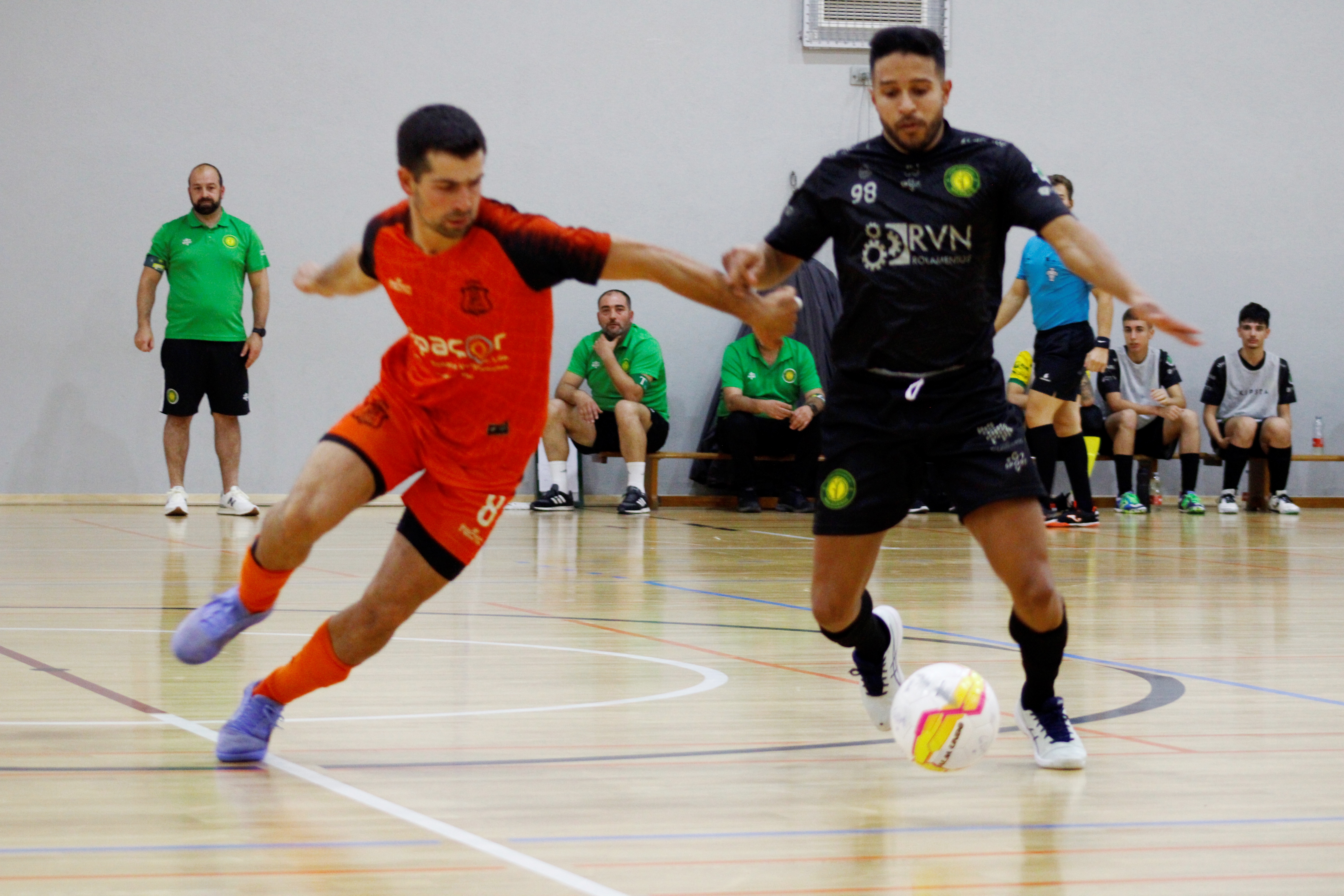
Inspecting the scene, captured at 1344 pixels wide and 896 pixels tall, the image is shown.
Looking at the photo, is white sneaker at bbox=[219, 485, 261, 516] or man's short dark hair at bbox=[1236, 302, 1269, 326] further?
man's short dark hair at bbox=[1236, 302, 1269, 326]

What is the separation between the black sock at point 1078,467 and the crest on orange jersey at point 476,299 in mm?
7528

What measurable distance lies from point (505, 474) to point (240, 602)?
606 mm

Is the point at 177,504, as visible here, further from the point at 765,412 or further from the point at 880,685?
the point at 880,685

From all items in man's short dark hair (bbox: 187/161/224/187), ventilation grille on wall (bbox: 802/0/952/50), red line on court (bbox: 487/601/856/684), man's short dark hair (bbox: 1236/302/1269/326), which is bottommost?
red line on court (bbox: 487/601/856/684)

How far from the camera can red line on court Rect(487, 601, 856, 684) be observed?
14.1 feet

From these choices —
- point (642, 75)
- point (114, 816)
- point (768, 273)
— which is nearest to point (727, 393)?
point (642, 75)

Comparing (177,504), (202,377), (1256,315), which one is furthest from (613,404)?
(1256,315)

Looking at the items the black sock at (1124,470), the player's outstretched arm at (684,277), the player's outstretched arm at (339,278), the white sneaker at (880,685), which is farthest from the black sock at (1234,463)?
the player's outstretched arm at (339,278)

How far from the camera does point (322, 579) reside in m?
6.58

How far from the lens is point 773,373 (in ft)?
37.9

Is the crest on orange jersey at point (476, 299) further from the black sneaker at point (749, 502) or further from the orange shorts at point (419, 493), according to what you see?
the black sneaker at point (749, 502)

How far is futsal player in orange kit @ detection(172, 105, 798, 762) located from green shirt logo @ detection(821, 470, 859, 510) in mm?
362

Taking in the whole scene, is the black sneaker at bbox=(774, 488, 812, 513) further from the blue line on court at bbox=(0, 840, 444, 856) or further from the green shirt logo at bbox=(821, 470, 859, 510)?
the blue line on court at bbox=(0, 840, 444, 856)

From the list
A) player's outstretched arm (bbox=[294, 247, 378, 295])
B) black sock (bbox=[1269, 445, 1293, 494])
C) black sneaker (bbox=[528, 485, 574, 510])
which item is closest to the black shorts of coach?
player's outstretched arm (bbox=[294, 247, 378, 295])
